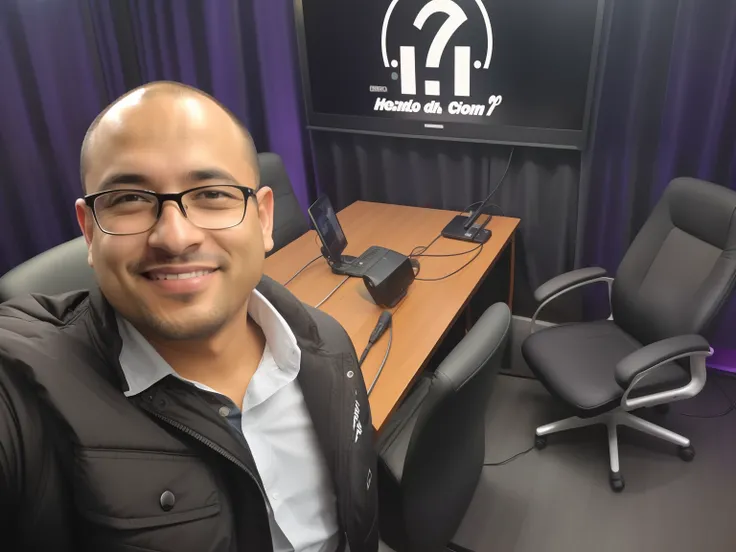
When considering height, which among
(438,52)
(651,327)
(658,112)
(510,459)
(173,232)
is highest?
(438,52)

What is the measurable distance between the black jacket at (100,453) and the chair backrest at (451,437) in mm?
425

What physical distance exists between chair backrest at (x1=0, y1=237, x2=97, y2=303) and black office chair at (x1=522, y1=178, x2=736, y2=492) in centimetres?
153

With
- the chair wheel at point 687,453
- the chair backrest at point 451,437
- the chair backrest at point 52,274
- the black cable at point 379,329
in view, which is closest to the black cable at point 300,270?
the black cable at point 379,329

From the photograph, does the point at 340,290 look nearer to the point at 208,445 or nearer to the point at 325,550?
the point at 325,550

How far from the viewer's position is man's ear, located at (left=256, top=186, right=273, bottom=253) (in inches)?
37.5

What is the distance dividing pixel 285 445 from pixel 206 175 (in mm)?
483

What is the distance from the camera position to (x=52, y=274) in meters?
1.57

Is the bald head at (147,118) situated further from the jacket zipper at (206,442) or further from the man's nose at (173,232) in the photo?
the jacket zipper at (206,442)

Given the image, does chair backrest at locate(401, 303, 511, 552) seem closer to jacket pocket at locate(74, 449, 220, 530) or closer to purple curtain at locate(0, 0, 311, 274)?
Result: jacket pocket at locate(74, 449, 220, 530)

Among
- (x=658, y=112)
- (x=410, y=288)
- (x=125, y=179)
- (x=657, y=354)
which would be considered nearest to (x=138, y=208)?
(x=125, y=179)

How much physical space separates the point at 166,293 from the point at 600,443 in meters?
1.92

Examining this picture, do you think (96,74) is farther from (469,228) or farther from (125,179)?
(125,179)

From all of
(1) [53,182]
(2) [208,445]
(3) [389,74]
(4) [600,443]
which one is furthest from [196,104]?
(1) [53,182]

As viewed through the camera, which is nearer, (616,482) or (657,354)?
(657,354)
